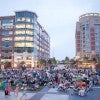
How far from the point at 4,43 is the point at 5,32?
5228 mm

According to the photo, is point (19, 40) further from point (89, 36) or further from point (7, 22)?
point (89, 36)

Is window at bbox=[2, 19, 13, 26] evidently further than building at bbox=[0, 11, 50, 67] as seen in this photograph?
Yes

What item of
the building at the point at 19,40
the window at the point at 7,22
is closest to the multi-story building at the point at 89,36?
the building at the point at 19,40

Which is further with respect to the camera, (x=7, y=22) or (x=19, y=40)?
(x=7, y=22)

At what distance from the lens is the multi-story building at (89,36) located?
145 metres

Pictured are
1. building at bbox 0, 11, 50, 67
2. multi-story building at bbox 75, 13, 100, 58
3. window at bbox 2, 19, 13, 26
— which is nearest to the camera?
building at bbox 0, 11, 50, 67

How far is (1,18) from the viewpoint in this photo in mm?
128125

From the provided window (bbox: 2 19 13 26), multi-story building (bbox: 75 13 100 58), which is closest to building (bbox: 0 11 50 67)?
window (bbox: 2 19 13 26)

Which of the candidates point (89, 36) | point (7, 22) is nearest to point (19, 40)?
point (7, 22)

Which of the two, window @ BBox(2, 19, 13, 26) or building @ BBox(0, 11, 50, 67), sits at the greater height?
window @ BBox(2, 19, 13, 26)

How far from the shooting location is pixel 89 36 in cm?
14600

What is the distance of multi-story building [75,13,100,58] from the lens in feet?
475

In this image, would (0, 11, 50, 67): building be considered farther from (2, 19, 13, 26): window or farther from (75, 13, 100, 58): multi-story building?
(75, 13, 100, 58): multi-story building

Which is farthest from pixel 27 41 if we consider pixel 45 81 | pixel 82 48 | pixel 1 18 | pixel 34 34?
pixel 45 81
